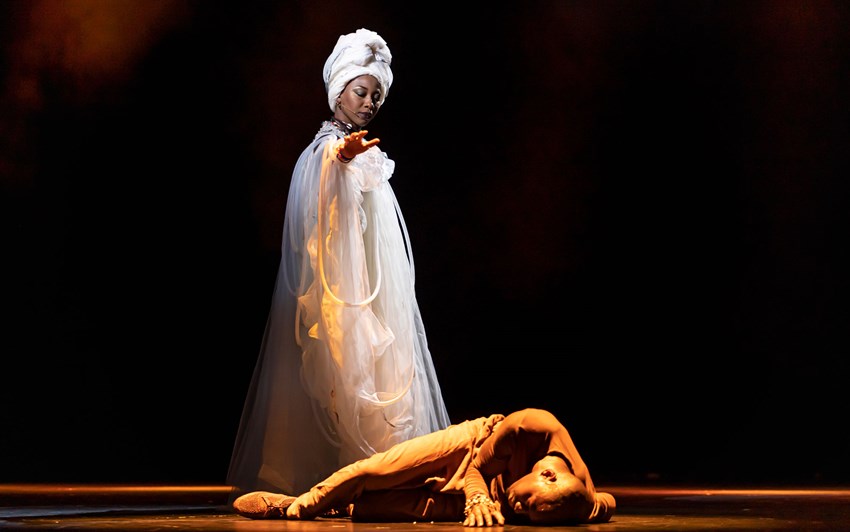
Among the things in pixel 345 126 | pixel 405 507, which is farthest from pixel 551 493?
pixel 345 126

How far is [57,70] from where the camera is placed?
4605 mm

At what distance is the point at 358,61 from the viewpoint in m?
3.33

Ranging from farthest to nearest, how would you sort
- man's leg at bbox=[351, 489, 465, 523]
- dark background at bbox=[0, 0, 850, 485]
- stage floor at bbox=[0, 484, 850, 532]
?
dark background at bbox=[0, 0, 850, 485], man's leg at bbox=[351, 489, 465, 523], stage floor at bbox=[0, 484, 850, 532]

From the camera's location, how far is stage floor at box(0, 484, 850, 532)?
97.0 inches

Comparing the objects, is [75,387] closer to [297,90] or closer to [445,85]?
[297,90]

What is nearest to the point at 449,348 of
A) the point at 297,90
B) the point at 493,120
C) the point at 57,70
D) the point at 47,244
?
the point at 493,120

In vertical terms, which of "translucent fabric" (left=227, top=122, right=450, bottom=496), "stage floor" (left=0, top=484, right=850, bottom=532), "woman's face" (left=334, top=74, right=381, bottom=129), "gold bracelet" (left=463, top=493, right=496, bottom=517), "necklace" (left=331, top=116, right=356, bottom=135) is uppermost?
"woman's face" (left=334, top=74, right=381, bottom=129)

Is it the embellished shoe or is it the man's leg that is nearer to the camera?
→ the man's leg

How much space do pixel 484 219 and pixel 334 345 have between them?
1.65m

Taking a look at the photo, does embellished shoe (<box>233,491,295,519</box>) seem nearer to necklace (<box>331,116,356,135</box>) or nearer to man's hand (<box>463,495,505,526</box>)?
man's hand (<box>463,495,505,526</box>)

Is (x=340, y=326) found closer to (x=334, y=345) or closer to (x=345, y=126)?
(x=334, y=345)

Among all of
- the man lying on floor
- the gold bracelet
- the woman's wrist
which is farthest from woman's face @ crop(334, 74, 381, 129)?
the gold bracelet

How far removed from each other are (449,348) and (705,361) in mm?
1016

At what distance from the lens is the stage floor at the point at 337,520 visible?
2.46 metres
